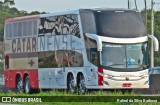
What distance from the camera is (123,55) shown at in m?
37.5

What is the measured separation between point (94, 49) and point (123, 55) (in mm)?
1305

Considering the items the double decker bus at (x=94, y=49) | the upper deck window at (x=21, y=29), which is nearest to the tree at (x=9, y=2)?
the upper deck window at (x=21, y=29)

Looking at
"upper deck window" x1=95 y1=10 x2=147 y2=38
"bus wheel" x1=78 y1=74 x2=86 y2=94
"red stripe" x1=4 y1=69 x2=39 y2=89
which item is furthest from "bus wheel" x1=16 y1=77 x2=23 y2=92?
"upper deck window" x1=95 y1=10 x2=147 y2=38

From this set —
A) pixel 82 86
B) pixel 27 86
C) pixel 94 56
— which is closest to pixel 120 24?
pixel 94 56

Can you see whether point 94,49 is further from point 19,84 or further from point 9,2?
point 9,2

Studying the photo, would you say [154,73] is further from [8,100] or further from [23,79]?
[8,100]

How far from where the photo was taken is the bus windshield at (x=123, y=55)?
37.4 meters

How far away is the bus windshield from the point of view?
3741 cm

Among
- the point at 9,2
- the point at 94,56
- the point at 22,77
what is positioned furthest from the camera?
the point at 9,2

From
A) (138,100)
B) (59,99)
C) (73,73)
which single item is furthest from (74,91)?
(138,100)

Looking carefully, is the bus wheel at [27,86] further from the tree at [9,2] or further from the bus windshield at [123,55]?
the tree at [9,2]

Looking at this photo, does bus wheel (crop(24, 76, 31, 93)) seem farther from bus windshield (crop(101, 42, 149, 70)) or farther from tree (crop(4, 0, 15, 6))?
tree (crop(4, 0, 15, 6))

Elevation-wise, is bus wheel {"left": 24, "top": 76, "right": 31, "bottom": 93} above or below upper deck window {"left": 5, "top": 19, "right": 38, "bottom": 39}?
below

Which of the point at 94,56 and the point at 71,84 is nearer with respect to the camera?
the point at 94,56
